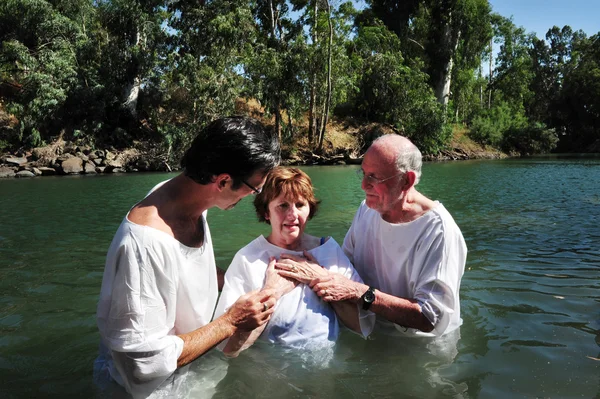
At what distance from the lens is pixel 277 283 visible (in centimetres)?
336

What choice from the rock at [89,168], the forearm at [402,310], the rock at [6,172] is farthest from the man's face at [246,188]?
the rock at [6,172]

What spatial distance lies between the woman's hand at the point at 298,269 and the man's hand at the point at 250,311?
447mm

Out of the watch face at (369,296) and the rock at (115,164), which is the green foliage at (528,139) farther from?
the watch face at (369,296)

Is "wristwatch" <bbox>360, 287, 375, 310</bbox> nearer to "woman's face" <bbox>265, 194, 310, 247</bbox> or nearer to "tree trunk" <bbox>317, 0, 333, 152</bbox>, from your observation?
"woman's face" <bbox>265, 194, 310, 247</bbox>

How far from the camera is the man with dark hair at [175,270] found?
2.28 meters

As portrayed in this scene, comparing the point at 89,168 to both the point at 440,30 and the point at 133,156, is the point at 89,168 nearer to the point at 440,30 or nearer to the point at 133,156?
the point at 133,156

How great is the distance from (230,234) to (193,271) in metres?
→ 7.02

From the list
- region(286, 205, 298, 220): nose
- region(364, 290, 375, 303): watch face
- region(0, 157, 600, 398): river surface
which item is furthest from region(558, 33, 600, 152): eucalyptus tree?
region(286, 205, 298, 220): nose

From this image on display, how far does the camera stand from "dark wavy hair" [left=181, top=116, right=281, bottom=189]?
8.09 ft

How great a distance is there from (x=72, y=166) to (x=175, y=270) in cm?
2952

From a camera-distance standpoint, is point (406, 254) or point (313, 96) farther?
point (313, 96)

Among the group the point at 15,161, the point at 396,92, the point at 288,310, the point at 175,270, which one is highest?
the point at 396,92

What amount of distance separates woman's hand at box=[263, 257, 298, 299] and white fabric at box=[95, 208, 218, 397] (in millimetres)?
865

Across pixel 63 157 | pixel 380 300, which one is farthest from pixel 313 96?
pixel 380 300
